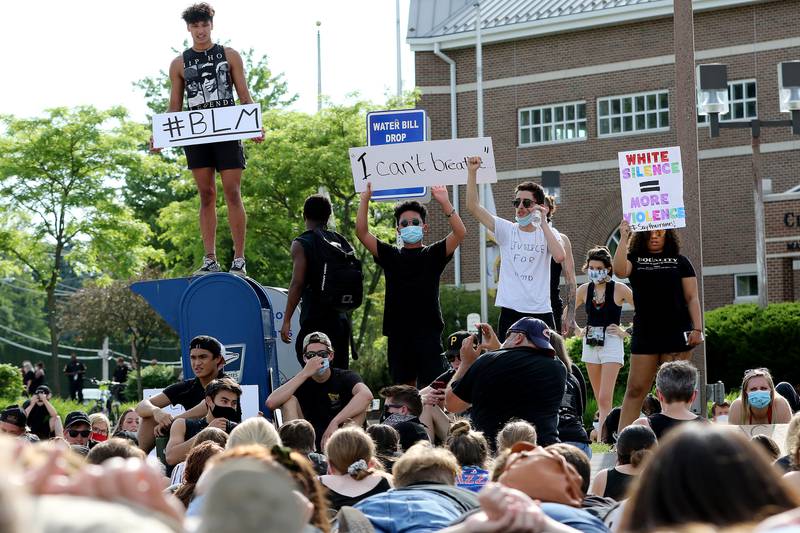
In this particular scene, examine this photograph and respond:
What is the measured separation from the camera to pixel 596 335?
13141 millimetres

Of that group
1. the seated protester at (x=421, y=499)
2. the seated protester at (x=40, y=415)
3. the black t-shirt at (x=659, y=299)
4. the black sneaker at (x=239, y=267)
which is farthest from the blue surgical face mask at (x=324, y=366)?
the seated protester at (x=40, y=415)

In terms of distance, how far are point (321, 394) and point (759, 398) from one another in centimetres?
309


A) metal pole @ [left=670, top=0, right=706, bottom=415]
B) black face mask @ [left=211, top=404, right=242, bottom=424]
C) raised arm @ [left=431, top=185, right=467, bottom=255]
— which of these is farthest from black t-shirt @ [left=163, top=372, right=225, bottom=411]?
metal pole @ [left=670, top=0, right=706, bottom=415]

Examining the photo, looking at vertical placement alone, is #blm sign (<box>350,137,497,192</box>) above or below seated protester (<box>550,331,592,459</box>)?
above

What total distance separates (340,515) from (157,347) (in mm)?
58339

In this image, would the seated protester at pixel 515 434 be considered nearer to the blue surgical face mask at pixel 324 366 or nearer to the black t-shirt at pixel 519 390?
the black t-shirt at pixel 519 390

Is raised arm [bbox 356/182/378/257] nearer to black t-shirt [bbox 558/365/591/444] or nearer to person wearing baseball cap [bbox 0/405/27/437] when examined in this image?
black t-shirt [bbox 558/365/591/444]

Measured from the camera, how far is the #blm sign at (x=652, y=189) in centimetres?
1112

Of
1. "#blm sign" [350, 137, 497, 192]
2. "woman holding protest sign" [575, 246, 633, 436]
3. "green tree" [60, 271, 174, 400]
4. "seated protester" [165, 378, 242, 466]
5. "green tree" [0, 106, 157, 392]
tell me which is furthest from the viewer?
"green tree" [60, 271, 174, 400]

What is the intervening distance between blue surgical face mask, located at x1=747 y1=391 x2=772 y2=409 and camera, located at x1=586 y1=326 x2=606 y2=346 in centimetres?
355

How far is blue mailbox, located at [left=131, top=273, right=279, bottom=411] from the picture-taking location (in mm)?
11328

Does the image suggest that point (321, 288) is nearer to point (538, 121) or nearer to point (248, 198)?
point (248, 198)

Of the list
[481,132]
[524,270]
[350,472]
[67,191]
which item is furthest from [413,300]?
[481,132]

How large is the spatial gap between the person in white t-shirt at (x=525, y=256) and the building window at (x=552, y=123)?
3334 centimetres
